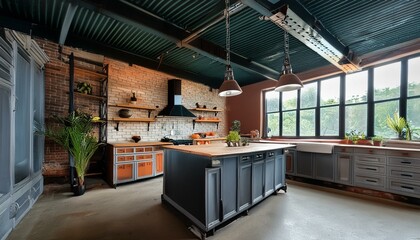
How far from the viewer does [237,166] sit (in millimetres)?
2588

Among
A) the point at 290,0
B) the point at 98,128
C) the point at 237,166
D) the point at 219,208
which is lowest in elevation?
the point at 219,208

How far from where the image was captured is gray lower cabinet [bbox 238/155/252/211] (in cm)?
265

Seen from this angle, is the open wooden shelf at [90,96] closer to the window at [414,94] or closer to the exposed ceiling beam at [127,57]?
the exposed ceiling beam at [127,57]

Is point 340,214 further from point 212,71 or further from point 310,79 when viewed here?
point 212,71

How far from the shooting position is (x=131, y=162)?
4332mm

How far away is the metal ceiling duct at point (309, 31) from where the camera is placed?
2.66m

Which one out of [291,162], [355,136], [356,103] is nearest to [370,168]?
[355,136]

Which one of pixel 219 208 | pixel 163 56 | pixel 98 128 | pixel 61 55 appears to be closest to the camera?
pixel 219 208

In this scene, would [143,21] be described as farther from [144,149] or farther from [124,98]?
[144,149]

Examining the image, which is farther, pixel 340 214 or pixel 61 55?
pixel 61 55

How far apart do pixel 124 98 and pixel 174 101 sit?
4.85 feet

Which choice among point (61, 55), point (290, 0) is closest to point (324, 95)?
point (290, 0)

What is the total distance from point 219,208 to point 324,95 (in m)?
4.84

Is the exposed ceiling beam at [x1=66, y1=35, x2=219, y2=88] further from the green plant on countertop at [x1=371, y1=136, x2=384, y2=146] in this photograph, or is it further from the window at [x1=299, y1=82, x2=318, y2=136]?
the green plant on countertop at [x1=371, y1=136, x2=384, y2=146]
